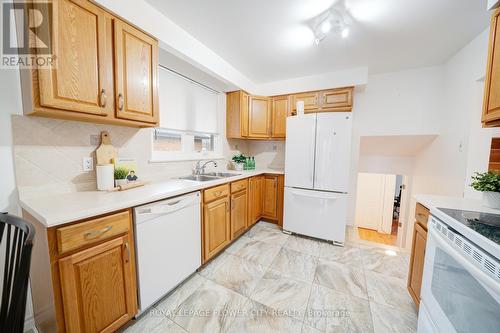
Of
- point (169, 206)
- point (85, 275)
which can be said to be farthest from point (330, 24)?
point (85, 275)

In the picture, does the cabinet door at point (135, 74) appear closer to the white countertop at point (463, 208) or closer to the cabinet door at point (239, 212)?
the cabinet door at point (239, 212)

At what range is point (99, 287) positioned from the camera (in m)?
1.08

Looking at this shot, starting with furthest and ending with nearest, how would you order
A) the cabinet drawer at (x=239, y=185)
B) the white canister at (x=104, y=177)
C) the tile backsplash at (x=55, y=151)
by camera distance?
the cabinet drawer at (x=239, y=185), the white canister at (x=104, y=177), the tile backsplash at (x=55, y=151)

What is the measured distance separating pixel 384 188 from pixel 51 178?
5.60 metres

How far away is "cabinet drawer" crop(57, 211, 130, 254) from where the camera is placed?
0.92 m

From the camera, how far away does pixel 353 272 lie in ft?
6.22

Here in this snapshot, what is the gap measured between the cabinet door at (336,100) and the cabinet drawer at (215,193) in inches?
74.3

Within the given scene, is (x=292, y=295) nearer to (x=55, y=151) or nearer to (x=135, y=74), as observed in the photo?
(x=55, y=151)

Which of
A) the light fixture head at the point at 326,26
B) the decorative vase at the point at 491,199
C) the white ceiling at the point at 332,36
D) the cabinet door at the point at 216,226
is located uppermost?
the white ceiling at the point at 332,36

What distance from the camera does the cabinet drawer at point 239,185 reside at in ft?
7.48

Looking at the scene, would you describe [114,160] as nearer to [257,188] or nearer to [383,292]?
[257,188]

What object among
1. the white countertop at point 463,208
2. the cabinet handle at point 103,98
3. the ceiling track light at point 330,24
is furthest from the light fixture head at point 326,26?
the cabinet handle at point 103,98

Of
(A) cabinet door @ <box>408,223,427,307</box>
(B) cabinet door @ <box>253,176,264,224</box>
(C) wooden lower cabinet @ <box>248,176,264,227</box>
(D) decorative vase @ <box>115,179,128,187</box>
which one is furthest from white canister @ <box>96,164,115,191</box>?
(A) cabinet door @ <box>408,223,427,307</box>

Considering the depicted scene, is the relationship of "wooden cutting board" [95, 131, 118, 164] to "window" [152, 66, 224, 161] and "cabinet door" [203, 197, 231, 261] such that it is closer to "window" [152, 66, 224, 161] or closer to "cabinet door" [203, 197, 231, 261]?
"window" [152, 66, 224, 161]
